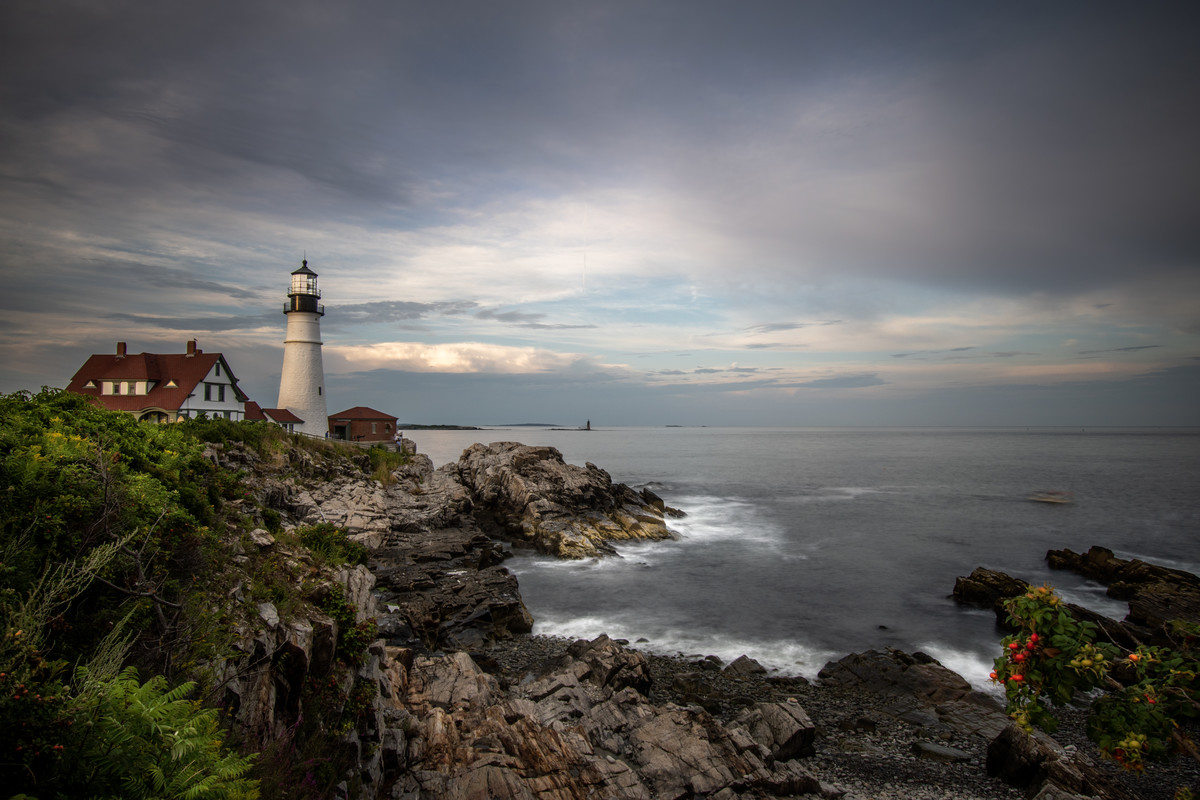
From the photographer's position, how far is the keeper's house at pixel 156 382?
1554 inches

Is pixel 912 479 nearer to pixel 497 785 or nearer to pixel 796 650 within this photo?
pixel 796 650

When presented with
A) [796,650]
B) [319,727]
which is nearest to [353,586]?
[319,727]

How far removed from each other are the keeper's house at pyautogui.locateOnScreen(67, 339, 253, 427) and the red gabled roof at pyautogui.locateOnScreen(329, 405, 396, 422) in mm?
17273

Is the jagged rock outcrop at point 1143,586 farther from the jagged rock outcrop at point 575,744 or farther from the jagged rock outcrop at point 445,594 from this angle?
the jagged rock outcrop at point 445,594

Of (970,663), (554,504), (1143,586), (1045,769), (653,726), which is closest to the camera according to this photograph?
(1045,769)

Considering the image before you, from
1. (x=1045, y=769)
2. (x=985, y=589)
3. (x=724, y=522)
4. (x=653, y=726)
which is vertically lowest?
(x=724, y=522)

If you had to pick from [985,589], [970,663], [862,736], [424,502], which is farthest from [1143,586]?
[424,502]

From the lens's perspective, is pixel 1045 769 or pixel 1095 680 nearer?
pixel 1095 680

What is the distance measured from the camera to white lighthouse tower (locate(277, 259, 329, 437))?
4738 cm

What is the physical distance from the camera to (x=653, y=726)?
39.7ft

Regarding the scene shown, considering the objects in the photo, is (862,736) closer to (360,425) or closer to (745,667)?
(745,667)

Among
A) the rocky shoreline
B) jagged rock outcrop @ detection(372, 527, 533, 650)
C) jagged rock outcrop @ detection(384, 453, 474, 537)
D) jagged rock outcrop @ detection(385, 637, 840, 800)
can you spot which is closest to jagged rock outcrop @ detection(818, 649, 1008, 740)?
the rocky shoreline

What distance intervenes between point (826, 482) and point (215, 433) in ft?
213

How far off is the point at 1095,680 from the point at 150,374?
169ft
